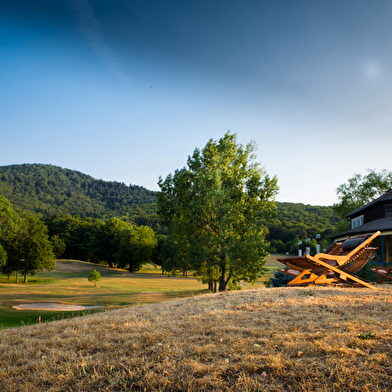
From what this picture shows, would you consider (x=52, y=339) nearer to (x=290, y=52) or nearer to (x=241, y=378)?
(x=241, y=378)

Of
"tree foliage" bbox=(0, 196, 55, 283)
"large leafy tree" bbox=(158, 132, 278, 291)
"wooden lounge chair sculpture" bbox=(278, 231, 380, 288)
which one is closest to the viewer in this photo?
"wooden lounge chair sculpture" bbox=(278, 231, 380, 288)

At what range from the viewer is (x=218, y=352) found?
12.3 ft

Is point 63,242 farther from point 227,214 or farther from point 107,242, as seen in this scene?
point 227,214

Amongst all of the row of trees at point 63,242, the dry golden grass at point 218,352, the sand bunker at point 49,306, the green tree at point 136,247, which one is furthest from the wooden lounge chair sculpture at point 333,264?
the green tree at point 136,247

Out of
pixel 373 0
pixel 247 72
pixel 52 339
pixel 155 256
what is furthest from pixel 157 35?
pixel 155 256

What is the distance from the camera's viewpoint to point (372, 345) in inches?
138

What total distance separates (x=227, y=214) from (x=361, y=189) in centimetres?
3313

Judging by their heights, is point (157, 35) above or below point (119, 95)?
above

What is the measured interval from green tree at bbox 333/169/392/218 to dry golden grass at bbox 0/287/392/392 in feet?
128

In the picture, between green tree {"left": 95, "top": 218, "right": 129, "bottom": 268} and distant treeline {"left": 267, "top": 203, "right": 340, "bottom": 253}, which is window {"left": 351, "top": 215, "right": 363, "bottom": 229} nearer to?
distant treeline {"left": 267, "top": 203, "right": 340, "bottom": 253}

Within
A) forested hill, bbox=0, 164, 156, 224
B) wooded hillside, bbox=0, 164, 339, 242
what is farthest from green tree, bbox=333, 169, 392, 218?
forested hill, bbox=0, 164, 156, 224

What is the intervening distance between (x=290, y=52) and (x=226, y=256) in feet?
38.7

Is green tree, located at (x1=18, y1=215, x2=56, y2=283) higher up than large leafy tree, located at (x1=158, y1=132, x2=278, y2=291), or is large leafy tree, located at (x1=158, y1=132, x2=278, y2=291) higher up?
large leafy tree, located at (x1=158, y1=132, x2=278, y2=291)

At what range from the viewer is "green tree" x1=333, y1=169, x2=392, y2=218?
38912 mm
